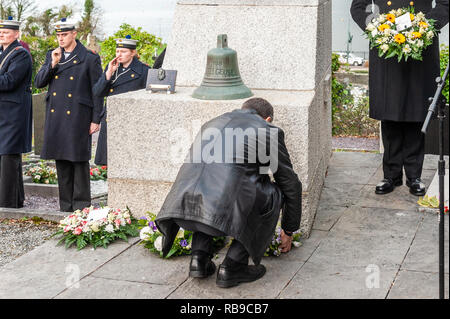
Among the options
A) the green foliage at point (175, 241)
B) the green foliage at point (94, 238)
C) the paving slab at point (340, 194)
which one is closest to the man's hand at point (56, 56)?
the green foliage at point (94, 238)

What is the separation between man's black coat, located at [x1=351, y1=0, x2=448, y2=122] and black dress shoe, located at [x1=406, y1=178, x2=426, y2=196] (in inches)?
23.0

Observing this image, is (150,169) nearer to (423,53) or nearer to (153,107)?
(153,107)

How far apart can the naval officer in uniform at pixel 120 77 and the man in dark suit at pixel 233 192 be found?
2499 millimetres

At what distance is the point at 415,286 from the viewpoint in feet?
14.3

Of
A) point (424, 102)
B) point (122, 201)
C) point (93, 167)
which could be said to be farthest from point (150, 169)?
point (93, 167)

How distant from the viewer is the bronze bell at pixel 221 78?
5.52 metres

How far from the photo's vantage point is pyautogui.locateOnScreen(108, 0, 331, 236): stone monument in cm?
546

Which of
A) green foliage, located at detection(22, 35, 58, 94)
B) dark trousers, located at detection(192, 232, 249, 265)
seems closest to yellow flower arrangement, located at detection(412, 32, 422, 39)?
dark trousers, located at detection(192, 232, 249, 265)

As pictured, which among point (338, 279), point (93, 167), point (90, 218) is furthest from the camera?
point (93, 167)

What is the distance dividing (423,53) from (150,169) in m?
2.69

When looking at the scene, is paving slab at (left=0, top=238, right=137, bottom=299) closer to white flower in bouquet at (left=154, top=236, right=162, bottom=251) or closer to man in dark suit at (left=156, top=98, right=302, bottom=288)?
white flower in bouquet at (left=154, top=236, right=162, bottom=251)

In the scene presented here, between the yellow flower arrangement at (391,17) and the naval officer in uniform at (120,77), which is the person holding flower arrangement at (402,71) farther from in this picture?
the naval officer in uniform at (120,77)
